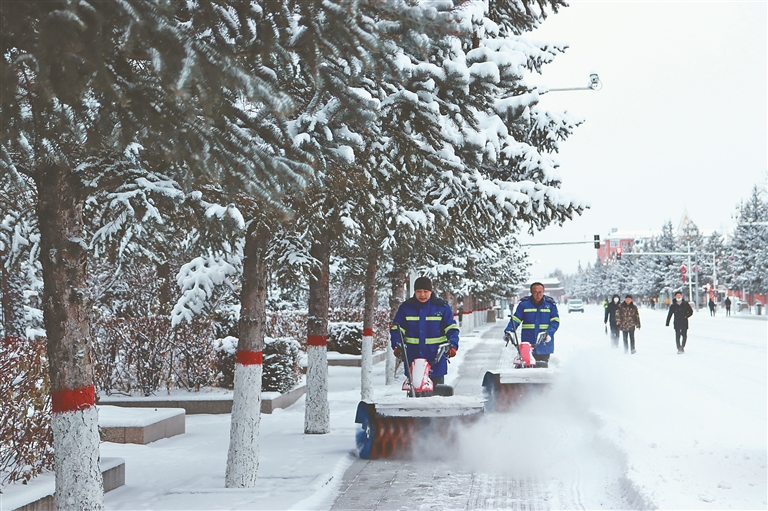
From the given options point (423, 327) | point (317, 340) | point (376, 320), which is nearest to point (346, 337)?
point (376, 320)

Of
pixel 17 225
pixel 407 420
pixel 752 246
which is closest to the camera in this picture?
pixel 17 225

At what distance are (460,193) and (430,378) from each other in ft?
7.84

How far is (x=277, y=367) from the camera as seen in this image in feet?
48.2

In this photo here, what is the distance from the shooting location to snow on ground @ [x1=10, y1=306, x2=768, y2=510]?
6.98 meters

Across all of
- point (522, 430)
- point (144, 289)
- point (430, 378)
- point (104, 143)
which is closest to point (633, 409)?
point (522, 430)

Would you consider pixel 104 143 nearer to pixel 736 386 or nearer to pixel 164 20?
pixel 164 20

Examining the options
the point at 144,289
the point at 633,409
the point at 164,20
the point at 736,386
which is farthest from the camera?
the point at 144,289

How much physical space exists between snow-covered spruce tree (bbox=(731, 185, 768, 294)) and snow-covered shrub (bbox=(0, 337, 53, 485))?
70894mm

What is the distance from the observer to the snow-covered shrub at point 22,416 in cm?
679

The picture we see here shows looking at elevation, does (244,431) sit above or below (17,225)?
below

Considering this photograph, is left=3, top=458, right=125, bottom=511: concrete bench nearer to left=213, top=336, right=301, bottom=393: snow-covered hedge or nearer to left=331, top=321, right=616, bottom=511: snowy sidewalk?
left=331, top=321, right=616, bottom=511: snowy sidewalk

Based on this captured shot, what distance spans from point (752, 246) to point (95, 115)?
3080 inches

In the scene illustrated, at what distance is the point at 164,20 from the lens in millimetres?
3082

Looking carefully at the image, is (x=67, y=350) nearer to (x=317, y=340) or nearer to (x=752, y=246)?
(x=317, y=340)
